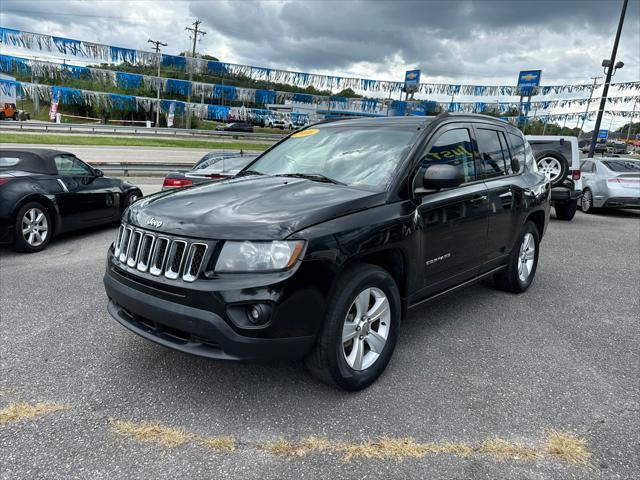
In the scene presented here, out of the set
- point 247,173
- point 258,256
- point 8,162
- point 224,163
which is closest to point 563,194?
→ point 224,163

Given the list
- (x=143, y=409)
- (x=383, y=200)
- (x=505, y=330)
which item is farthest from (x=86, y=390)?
(x=505, y=330)

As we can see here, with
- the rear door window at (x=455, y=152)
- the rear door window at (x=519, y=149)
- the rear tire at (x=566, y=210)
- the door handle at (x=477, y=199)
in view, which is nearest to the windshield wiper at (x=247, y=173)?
the rear door window at (x=455, y=152)

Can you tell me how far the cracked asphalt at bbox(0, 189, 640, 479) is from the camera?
241 centimetres

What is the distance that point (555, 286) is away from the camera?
18.7 ft

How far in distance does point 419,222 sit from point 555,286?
322 centimetres

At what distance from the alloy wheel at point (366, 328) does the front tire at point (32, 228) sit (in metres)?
5.23

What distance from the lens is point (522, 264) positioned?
527 centimetres

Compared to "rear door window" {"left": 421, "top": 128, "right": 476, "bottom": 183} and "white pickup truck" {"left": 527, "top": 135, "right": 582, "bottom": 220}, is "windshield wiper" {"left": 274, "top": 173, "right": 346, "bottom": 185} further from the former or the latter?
"white pickup truck" {"left": 527, "top": 135, "right": 582, "bottom": 220}

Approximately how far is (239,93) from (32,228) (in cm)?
3257

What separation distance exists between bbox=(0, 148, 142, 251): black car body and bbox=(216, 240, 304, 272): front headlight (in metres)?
4.91

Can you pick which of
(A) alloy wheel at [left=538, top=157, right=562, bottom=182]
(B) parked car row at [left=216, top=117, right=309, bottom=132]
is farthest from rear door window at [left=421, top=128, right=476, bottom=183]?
(B) parked car row at [left=216, top=117, right=309, bottom=132]

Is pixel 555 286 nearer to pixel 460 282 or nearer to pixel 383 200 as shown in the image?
pixel 460 282

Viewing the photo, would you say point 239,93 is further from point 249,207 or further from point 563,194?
point 249,207

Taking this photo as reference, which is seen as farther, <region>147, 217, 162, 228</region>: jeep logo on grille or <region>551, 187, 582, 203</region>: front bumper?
<region>551, 187, 582, 203</region>: front bumper
